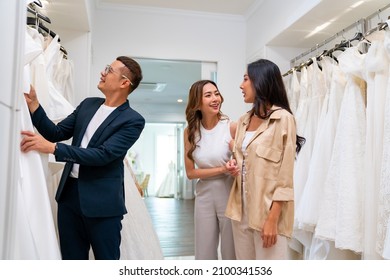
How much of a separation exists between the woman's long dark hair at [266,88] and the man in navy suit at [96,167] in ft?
1.60

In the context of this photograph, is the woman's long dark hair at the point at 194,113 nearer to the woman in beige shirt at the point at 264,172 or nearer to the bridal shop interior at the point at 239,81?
the woman in beige shirt at the point at 264,172

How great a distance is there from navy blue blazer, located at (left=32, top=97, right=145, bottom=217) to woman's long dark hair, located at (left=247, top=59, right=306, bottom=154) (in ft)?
1.60

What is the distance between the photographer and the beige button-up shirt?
125 centimetres

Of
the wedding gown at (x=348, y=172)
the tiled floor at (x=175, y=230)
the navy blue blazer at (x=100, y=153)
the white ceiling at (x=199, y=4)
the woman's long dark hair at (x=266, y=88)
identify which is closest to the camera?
the navy blue blazer at (x=100, y=153)

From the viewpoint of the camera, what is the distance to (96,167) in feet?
4.22

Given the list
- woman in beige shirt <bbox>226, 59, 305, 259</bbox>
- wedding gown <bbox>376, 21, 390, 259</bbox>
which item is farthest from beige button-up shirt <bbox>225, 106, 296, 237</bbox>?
wedding gown <bbox>376, 21, 390, 259</bbox>

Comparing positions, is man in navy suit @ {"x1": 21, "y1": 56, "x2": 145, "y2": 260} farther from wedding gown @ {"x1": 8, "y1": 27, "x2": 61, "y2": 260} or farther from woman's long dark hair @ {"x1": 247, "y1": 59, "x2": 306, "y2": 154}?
woman's long dark hair @ {"x1": 247, "y1": 59, "x2": 306, "y2": 154}

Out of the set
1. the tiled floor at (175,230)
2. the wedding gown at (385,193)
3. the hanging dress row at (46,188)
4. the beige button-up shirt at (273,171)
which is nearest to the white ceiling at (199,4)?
the hanging dress row at (46,188)

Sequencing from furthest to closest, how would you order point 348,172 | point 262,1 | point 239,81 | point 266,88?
point 239,81 < point 262,1 < point 348,172 < point 266,88

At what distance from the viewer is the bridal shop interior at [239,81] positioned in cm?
89

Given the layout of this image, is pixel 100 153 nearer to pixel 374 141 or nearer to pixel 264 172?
pixel 264 172

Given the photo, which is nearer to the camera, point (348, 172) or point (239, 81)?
point (348, 172)

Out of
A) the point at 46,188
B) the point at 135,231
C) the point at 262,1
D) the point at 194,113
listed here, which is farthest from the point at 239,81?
the point at 46,188

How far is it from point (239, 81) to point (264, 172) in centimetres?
197
